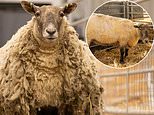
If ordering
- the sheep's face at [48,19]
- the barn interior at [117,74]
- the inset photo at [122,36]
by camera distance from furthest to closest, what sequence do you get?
1. the barn interior at [117,74]
2. the inset photo at [122,36]
3. the sheep's face at [48,19]

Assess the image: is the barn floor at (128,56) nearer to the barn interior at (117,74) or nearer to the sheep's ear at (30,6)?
the barn interior at (117,74)

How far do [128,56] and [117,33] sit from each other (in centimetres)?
9

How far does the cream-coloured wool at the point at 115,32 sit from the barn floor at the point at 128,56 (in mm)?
27

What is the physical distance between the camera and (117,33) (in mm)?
1861

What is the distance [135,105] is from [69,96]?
31.9 inches

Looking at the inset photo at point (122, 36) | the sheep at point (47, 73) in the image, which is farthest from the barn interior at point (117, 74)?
the sheep at point (47, 73)

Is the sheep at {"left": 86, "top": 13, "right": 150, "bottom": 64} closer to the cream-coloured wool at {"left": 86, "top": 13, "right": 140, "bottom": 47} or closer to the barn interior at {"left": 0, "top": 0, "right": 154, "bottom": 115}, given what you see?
the cream-coloured wool at {"left": 86, "top": 13, "right": 140, "bottom": 47}

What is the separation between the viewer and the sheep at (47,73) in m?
1.55

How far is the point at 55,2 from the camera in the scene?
2430 mm

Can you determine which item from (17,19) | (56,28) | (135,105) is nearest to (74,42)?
(56,28)

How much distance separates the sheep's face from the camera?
1514mm

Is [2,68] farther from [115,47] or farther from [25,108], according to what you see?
[115,47]

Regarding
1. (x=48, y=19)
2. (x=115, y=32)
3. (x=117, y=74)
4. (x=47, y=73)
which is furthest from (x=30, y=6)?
(x=117, y=74)

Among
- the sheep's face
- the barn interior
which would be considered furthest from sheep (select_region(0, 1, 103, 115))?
the barn interior
